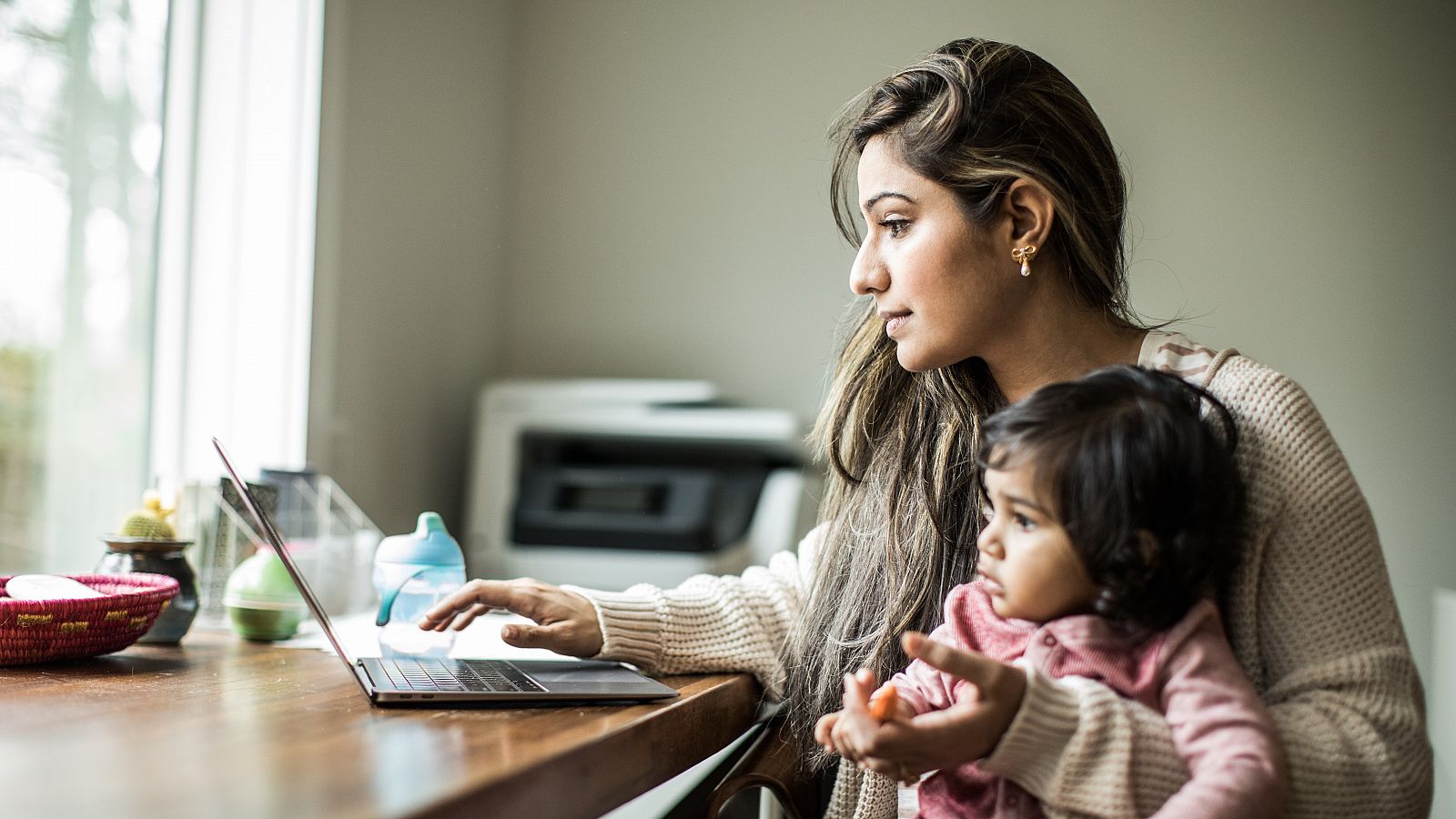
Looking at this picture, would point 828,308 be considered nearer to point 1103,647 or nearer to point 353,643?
point 353,643

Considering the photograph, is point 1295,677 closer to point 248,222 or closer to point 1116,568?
point 1116,568

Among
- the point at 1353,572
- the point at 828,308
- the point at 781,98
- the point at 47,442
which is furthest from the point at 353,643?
the point at 781,98

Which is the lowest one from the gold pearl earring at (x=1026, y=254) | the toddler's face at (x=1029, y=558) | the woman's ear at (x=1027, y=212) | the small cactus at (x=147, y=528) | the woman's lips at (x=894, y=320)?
the small cactus at (x=147, y=528)

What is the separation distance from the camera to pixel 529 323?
2.73m

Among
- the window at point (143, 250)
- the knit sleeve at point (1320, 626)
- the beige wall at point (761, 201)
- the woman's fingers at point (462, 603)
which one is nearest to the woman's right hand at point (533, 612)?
the woman's fingers at point (462, 603)

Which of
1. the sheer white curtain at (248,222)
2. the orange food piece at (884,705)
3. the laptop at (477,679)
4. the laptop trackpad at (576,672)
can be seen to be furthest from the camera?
the sheer white curtain at (248,222)

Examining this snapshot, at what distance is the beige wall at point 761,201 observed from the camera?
7.40 ft

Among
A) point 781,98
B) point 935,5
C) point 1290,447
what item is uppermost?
point 935,5

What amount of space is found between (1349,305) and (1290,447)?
1561 mm

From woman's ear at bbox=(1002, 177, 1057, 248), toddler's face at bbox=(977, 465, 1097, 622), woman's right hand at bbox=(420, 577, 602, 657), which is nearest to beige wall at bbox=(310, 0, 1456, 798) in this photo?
woman's right hand at bbox=(420, 577, 602, 657)

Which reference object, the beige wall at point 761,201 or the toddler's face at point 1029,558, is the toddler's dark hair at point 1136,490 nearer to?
the toddler's face at point 1029,558

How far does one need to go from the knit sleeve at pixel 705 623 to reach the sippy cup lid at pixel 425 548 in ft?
0.42

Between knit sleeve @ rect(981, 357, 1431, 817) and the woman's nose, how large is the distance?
311 mm

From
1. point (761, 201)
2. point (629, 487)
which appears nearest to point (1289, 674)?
point (629, 487)
